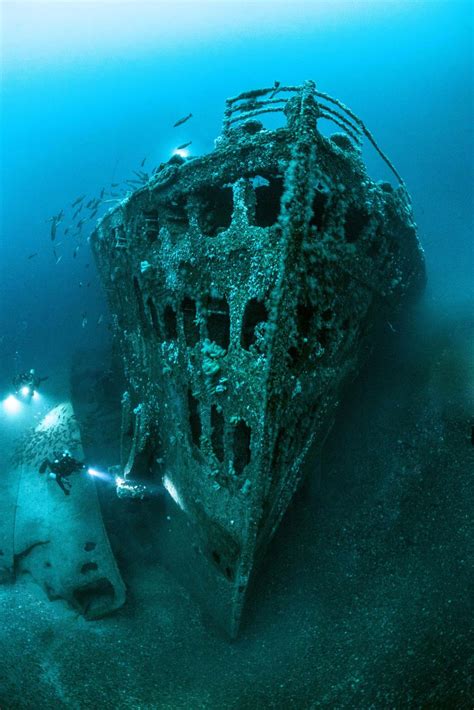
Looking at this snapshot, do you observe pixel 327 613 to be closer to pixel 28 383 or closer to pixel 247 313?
pixel 247 313

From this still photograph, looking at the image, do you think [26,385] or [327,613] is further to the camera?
[26,385]

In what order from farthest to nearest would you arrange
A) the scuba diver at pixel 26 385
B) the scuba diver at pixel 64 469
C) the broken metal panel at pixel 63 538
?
the scuba diver at pixel 26 385, the scuba diver at pixel 64 469, the broken metal panel at pixel 63 538

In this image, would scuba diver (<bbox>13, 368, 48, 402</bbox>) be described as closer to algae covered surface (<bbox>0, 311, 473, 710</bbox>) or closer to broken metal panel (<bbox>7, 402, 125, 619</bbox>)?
broken metal panel (<bbox>7, 402, 125, 619</bbox>)

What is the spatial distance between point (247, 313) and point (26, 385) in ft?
43.9

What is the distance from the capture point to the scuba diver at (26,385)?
14.1 metres

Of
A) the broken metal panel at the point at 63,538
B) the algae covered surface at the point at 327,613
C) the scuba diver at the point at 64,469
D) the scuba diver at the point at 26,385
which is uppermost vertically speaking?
the scuba diver at the point at 26,385

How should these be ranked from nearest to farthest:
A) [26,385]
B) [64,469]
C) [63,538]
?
[63,538] → [64,469] → [26,385]

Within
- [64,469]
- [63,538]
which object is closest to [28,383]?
[64,469]

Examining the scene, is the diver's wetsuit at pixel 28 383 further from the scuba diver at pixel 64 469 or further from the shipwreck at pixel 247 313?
the shipwreck at pixel 247 313

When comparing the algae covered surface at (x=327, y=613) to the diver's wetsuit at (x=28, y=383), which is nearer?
the algae covered surface at (x=327, y=613)

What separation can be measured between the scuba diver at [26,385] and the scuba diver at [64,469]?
5942 mm

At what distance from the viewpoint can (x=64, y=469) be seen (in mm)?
8898

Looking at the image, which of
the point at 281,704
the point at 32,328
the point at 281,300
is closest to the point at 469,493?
the point at 281,704

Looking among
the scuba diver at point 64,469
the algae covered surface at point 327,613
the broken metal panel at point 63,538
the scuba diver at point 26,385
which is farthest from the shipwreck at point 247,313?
the scuba diver at point 26,385
